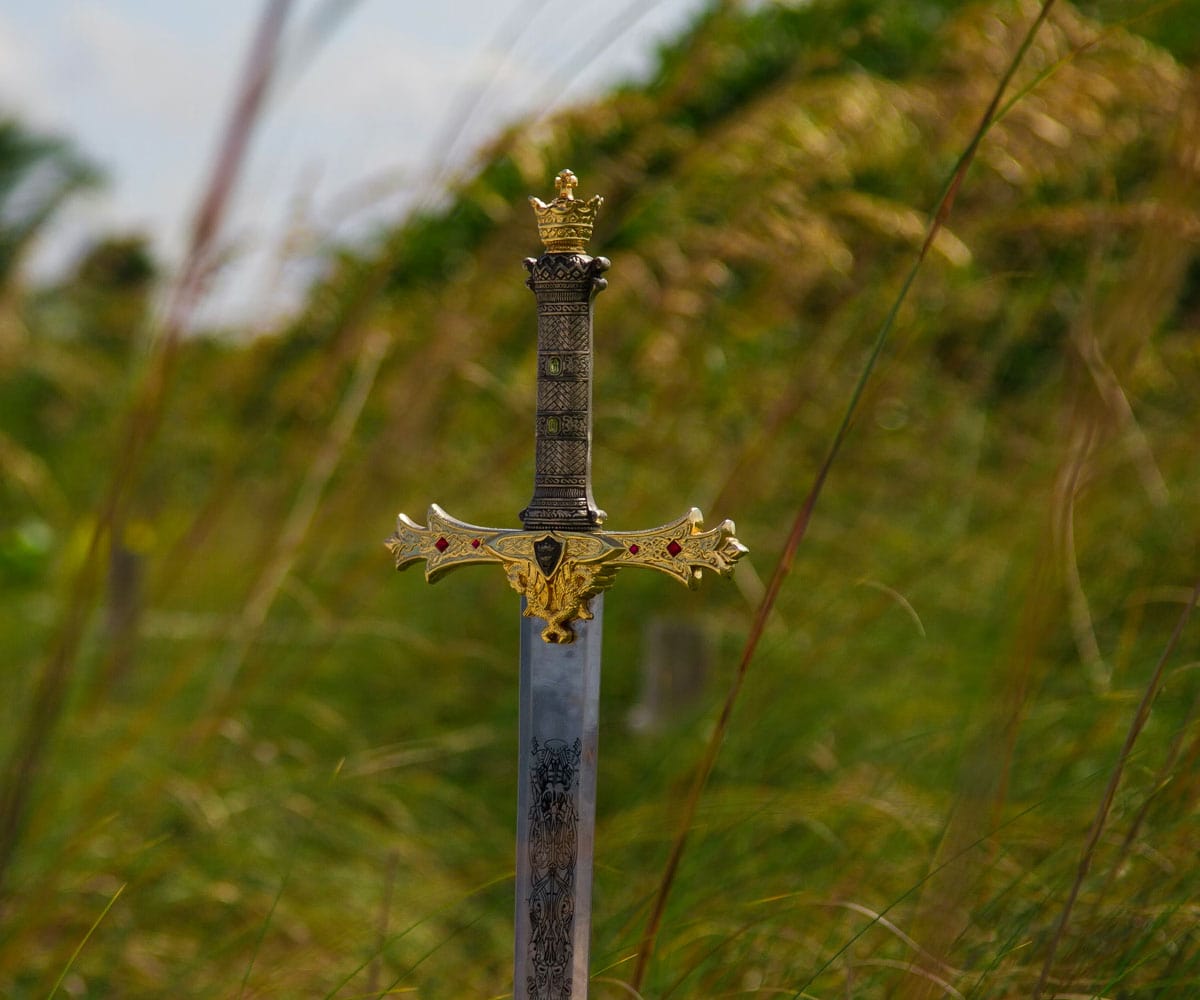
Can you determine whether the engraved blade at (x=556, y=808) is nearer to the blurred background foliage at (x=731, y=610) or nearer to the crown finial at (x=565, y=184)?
the blurred background foliage at (x=731, y=610)

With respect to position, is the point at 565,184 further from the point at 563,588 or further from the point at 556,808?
the point at 556,808

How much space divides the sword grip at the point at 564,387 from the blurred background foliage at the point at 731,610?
0.30 meters

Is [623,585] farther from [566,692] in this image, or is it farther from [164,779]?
[566,692]

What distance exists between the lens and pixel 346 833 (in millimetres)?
2307

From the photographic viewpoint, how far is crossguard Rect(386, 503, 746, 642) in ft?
3.30

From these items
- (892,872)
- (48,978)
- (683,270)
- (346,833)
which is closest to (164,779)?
(48,978)

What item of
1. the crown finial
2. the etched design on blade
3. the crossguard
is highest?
the crown finial

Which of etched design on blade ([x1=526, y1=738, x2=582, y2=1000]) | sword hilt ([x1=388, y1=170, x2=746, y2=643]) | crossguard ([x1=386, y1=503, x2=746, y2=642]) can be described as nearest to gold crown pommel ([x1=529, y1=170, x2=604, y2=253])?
sword hilt ([x1=388, y1=170, x2=746, y2=643])

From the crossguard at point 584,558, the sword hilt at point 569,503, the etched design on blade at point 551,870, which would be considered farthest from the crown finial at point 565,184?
the etched design on blade at point 551,870

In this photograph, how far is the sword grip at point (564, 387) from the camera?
103 centimetres

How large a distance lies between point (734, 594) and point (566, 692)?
231 cm

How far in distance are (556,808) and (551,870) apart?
0.17 ft

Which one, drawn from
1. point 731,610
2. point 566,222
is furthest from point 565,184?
point 731,610

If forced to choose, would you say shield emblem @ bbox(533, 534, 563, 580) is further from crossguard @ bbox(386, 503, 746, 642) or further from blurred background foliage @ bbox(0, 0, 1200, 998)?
blurred background foliage @ bbox(0, 0, 1200, 998)
